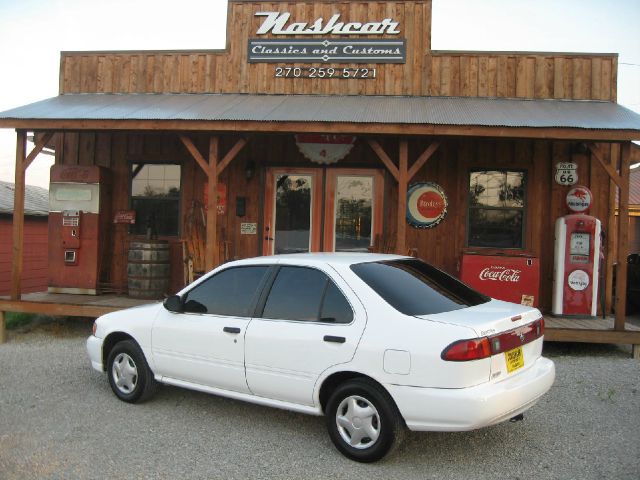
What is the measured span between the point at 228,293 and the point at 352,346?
4.40ft

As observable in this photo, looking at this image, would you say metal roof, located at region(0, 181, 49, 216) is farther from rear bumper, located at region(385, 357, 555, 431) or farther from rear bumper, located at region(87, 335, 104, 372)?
rear bumper, located at region(385, 357, 555, 431)

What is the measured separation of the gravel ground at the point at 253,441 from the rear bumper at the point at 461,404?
1.47 ft

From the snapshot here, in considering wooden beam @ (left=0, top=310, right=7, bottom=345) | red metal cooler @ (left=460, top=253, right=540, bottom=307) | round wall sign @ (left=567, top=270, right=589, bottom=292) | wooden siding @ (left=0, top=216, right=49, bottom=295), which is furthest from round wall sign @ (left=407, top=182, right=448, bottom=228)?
wooden siding @ (left=0, top=216, right=49, bottom=295)

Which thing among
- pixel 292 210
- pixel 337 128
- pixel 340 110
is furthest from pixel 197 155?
pixel 292 210

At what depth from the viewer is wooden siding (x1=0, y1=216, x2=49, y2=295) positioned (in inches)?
551

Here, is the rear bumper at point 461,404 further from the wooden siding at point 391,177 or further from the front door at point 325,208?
the front door at point 325,208

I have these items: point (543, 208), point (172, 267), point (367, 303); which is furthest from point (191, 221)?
point (367, 303)

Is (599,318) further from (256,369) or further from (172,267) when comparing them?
(172,267)

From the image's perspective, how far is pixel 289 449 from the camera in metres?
4.23

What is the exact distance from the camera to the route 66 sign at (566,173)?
9.19 meters

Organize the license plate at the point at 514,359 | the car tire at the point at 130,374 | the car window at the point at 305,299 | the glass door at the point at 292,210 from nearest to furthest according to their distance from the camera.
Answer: the license plate at the point at 514,359, the car window at the point at 305,299, the car tire at the point at 130,374, the glass door at the point at 292,210

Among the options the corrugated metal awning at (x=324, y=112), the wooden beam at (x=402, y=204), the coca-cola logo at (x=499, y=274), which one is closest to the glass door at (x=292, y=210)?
the corrugated metal awning at (x=324, y=112)

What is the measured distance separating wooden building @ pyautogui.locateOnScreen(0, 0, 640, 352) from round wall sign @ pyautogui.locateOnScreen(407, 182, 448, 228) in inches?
4.0

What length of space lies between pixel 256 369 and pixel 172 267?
240 inches
